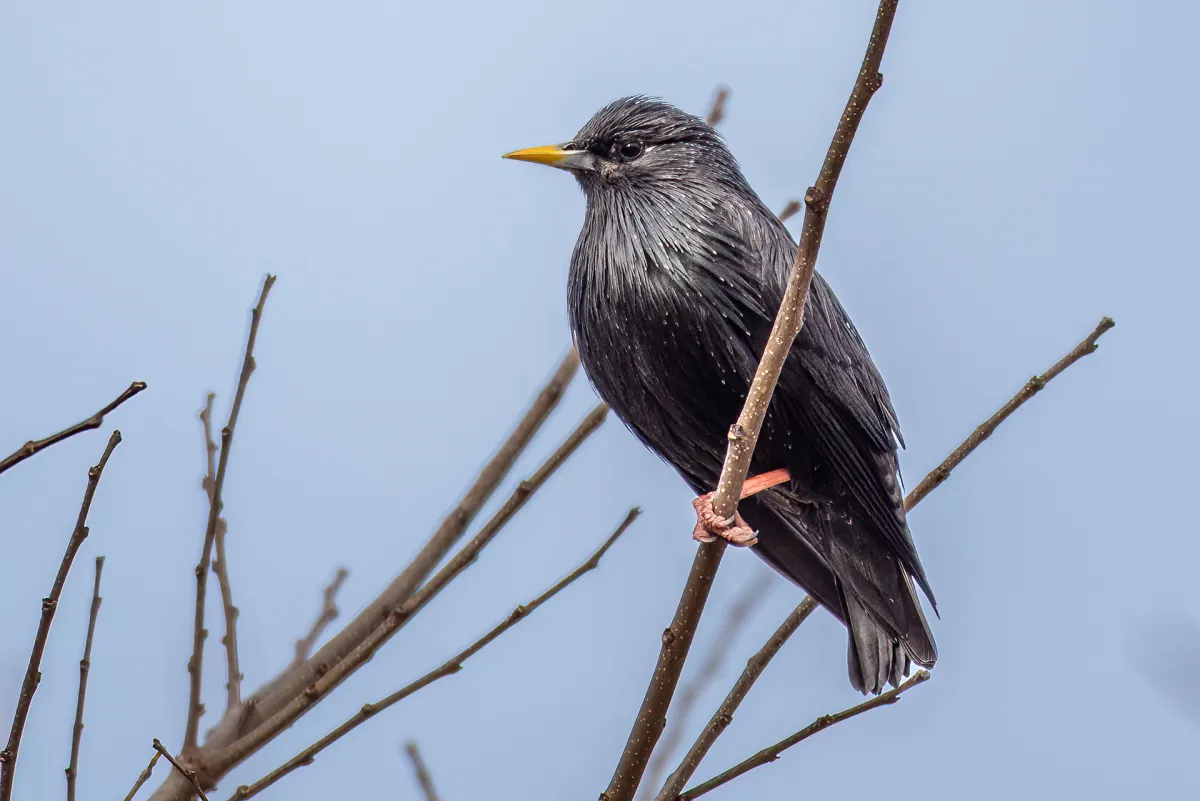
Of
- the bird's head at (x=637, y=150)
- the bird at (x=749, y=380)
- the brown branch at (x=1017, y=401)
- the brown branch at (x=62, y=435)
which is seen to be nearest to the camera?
the brown branch at (x=62, y=435)

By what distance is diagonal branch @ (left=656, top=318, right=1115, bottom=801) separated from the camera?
2.70 m

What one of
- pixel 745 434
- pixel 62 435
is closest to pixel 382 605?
pixel 745 434

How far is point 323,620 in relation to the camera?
342cm

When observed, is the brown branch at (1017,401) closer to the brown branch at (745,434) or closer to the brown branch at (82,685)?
the brown branch at (745,434)

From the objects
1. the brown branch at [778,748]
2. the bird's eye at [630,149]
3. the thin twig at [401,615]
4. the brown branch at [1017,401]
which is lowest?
the brown branch at [778,748]

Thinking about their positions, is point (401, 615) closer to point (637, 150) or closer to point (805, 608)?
point (805, 608)

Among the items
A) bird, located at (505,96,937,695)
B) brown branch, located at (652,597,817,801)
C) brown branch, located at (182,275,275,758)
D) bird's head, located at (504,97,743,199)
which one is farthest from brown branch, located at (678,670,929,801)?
bird's head, located at (504,97,743,199)

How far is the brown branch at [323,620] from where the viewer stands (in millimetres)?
3300

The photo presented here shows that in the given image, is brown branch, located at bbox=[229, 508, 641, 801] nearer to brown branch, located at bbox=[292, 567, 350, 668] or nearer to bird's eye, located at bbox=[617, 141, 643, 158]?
brown branch, located at bbox=[292, 567, 350, 668]

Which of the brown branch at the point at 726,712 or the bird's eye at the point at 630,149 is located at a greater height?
the bird's eye at the point at 630,149

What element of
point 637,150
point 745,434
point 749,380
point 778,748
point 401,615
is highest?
point 637,150

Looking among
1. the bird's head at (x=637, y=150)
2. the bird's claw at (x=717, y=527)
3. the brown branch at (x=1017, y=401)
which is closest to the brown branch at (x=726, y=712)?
the bird's claw at (x=717, y=527)

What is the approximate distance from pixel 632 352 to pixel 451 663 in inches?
48.1

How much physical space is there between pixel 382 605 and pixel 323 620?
1.05ft
